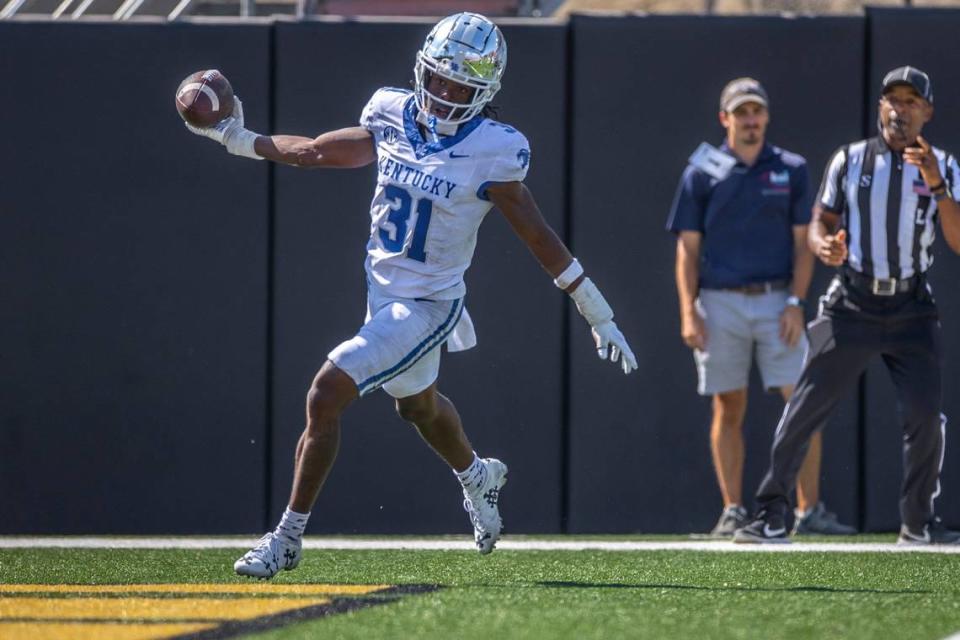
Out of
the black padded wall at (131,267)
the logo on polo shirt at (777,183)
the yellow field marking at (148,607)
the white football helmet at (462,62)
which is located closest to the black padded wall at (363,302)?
the black padded wall at (131,267)

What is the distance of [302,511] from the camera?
17.8 ft

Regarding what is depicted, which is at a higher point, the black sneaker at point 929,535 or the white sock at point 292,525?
the white sock at point 292,525

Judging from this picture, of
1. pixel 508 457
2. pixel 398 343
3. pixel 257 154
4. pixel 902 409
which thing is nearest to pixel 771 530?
pixel 902 409

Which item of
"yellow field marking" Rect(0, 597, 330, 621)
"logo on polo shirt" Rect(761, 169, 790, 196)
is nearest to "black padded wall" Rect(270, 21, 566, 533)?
"logo on polo shirt" Rect(761, 169, 790, 196)

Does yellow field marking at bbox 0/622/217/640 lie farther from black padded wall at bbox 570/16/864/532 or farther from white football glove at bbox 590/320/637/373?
black padded wall at bbox 570/16/864/532

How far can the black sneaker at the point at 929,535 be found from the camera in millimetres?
6996

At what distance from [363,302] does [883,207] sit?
97.9 inches

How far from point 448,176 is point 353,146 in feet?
1.30

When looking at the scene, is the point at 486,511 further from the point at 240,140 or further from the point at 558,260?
the point at 240,140

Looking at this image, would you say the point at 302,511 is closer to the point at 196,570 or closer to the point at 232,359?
the point at 196,570

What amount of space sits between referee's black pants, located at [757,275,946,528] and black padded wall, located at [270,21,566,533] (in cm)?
148

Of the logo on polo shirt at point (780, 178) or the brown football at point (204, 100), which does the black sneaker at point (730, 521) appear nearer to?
the logo on polo shirt at point (780, 178)

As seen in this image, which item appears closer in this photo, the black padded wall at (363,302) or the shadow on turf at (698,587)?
the shadow on turf at (698,587)

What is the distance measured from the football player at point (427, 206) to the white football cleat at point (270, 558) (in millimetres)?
19
